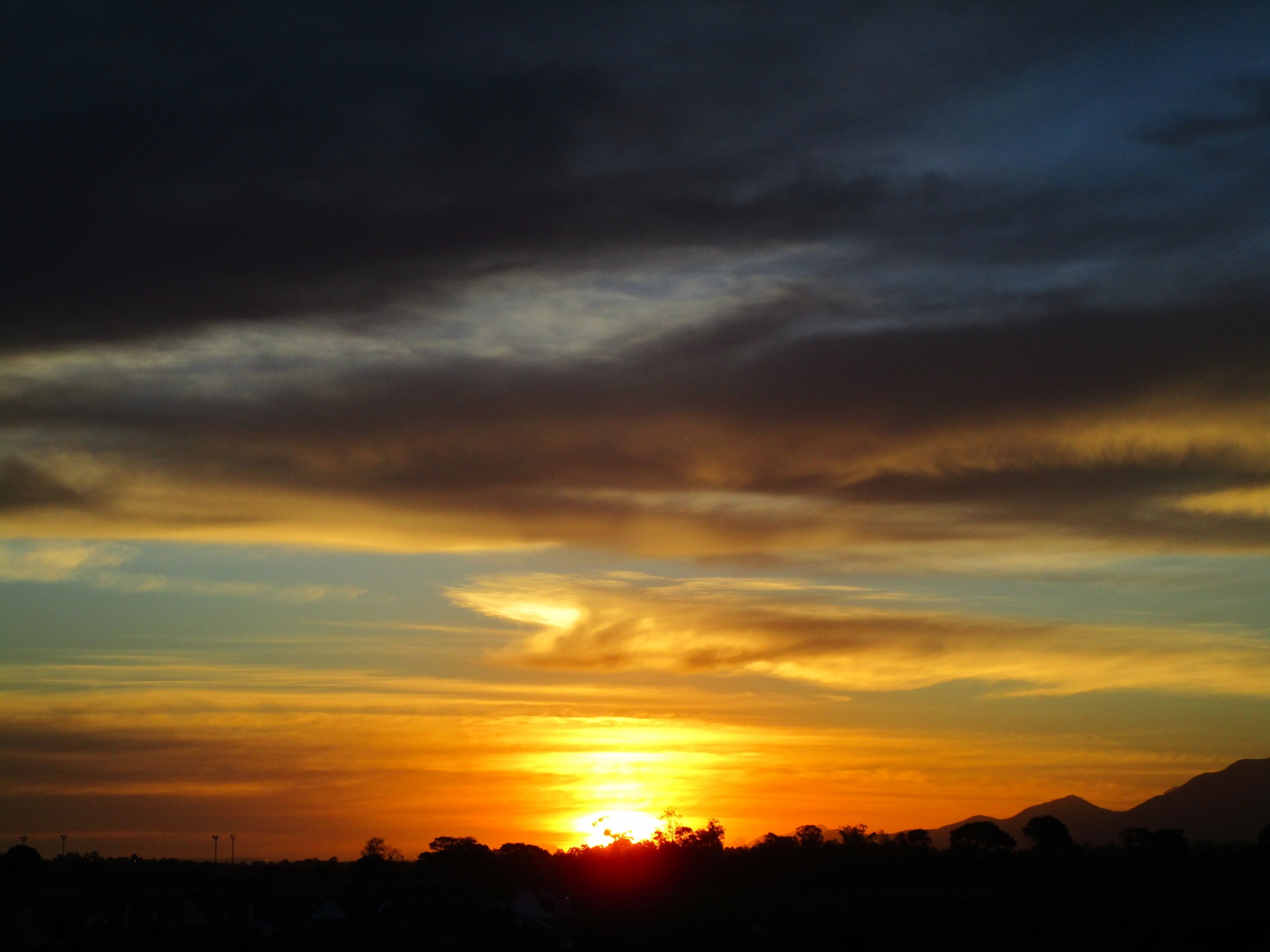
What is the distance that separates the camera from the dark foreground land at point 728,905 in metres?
106

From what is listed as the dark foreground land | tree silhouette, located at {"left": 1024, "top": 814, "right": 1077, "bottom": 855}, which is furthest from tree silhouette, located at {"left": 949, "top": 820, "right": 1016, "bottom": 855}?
tree silhouette, located at {"left": 1024, "top": 814, "right": 1077, "bottom": 855}

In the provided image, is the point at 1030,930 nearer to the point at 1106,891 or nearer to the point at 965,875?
the point at 1106,891

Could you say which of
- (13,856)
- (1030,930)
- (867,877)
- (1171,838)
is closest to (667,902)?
(867,877)

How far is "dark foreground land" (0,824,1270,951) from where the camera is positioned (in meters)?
106

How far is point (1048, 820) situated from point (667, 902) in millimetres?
69943

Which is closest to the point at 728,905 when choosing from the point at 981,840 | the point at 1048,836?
the point at 981,840

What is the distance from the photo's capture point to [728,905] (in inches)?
6147

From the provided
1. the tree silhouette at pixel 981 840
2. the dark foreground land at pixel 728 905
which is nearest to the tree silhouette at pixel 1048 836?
the dark foreground land at pixel 728 905

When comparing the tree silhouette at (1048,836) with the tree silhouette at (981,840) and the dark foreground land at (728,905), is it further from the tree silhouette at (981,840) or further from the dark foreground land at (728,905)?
the tree silhouette at (981,840)

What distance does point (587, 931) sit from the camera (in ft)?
381

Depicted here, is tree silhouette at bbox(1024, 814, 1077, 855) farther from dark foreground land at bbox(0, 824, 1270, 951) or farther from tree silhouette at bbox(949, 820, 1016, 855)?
tree silhouette at bbox(949, 820, 1016, 855)

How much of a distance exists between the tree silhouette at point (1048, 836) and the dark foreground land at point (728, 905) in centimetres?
60

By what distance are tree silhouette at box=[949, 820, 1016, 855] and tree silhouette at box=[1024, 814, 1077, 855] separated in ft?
11.8

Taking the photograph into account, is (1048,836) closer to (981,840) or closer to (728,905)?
(981,840)
